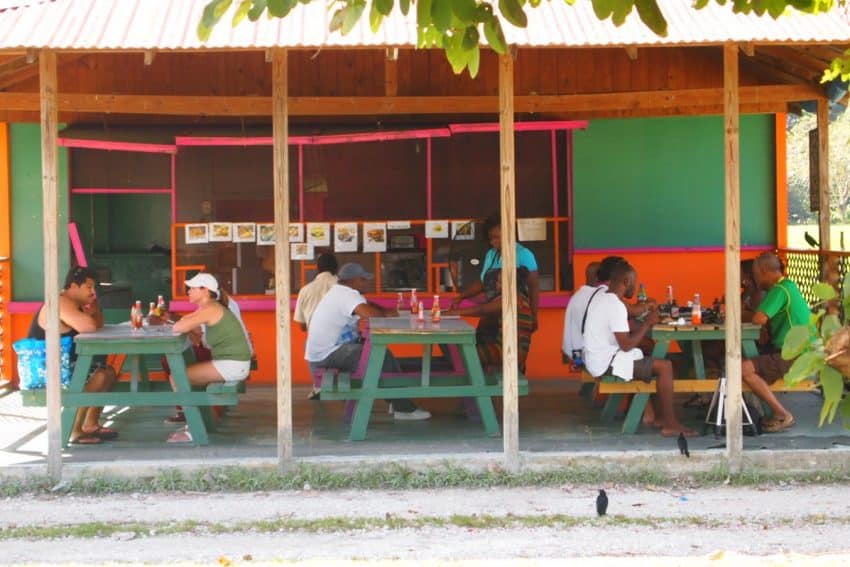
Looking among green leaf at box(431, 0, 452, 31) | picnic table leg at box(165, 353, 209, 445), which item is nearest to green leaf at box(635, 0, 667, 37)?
green leaf at box(431, 0, 452, 31)

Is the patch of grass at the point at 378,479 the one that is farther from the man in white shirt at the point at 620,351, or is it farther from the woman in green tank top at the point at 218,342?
the woman in green tank top at the point at 218,342

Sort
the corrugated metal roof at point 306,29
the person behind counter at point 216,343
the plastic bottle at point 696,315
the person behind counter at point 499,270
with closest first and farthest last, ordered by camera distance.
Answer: the corrugated metal roof at point 306,29 < the person behind counter at point 216,343 < the plastic bottle at point 696,315 < the person behind counter at point 499,270

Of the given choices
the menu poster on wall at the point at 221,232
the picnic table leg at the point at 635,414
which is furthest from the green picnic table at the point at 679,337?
the menu poster on wall at the point at 221,232

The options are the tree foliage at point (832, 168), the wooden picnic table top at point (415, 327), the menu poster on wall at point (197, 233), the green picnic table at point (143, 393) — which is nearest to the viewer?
the green picnic table at point (143, 393)

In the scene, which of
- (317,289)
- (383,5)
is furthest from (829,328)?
(317,289)

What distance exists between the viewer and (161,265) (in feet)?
39.0

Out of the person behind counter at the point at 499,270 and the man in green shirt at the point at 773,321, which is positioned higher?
the person behind counter at the point at 499,270

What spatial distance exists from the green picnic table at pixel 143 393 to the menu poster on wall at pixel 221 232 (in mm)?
3055

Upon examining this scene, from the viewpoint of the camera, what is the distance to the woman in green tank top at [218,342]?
834 centimetres

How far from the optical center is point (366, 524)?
263 inches

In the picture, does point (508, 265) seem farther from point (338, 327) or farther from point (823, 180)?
point (823, 180)

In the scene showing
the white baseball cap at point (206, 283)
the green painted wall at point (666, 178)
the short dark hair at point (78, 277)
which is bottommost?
the white baseball cap at point (206, 283)

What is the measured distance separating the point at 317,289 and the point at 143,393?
90.6 inches

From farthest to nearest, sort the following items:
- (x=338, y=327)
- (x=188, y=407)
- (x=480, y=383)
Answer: (x=338, y=327)
(x=480, y=383)
(x=188, y=407)
